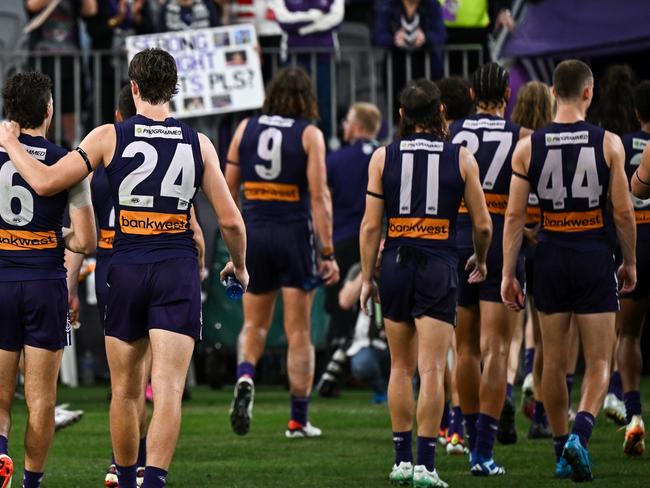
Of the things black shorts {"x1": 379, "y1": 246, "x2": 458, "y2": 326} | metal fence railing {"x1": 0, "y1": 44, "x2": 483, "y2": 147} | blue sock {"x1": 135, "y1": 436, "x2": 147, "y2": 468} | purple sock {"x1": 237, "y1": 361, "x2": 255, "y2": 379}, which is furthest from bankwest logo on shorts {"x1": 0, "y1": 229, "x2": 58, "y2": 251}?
metal fence railing {"x1": 0, "y1": 44, "x2": 483, "y2": 147}

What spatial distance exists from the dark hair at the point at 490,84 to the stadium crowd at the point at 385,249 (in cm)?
1

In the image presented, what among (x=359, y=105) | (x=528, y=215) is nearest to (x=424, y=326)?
(x=528, y=215)

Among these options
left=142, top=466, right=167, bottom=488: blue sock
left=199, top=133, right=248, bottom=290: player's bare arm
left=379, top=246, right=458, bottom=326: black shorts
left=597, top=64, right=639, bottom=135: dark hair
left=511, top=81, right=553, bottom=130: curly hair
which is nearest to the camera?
left=142, top=466, right=167, bottom=488: blue sock

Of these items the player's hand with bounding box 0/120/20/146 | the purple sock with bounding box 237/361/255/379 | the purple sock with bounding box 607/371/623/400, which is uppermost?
the player's hand with bounding box 0/120/20/146

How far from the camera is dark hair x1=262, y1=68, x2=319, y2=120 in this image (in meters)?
11.5

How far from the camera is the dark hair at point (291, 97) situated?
37.8 ft

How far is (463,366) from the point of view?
9977mm

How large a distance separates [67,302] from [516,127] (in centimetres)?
343

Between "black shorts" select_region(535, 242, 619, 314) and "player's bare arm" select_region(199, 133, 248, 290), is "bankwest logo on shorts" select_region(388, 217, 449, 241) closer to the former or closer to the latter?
"black shorts" select_region(535, 242, 619, 314)

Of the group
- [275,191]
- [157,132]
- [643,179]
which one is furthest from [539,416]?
[157,132]

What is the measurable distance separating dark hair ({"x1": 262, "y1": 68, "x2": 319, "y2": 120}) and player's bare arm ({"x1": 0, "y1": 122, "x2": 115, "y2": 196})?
13.1 feet

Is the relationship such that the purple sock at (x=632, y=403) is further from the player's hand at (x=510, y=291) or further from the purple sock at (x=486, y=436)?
the player's hand at (x=510, y=291)

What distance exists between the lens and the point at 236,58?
1617 centimetres

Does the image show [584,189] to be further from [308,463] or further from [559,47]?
[559,47]
